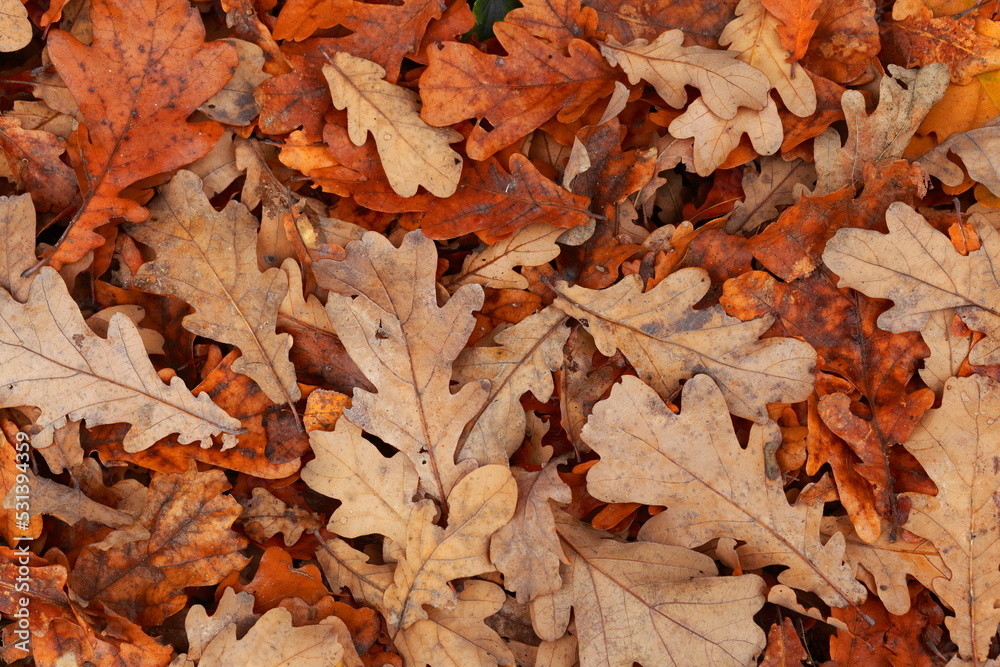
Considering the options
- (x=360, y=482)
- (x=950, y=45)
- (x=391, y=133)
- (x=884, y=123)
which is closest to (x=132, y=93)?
(x=391, y=133)

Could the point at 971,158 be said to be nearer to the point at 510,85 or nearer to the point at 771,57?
the point at 771,57

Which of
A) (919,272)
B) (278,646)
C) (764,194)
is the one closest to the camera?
(278,646)

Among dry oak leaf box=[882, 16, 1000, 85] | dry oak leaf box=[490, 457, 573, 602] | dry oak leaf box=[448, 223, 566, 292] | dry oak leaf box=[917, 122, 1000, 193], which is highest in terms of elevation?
dry oak leaf box=[882, 16, 1000, 85]

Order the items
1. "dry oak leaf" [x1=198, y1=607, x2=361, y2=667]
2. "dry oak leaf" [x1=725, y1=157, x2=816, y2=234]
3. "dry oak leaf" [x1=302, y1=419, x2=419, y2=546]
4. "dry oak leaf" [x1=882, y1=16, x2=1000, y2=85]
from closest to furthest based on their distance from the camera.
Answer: "dry oak leaf" [x1=198, y1=607, x2=361, y2=667], "dry oak leaf" [x1=302, y1=419, x2=419, y2=546], "dry oak leaf" [x1=882, y1=16, x2=1000, y2=85], "dry oak leaf" [x1=725, y1=157, x2=816, y2=234]

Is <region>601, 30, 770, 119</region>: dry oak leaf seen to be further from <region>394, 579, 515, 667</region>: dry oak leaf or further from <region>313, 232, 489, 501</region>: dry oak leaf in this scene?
<region>394, 579, 515, 667</region>: dry oak leaf

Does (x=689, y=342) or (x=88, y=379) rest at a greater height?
(x=88, y=379)

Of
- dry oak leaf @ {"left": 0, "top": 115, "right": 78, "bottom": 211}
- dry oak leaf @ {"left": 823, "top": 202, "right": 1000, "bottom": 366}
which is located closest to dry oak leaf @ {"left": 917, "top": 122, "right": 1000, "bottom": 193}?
dry oak leaf @ {"left": 823, "top": 202, "right": 1000, "bottom": 366}

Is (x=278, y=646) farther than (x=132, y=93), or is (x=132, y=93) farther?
(x=132, y=93)
